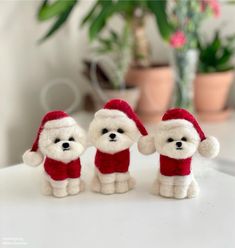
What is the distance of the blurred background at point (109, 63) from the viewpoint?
1.10m

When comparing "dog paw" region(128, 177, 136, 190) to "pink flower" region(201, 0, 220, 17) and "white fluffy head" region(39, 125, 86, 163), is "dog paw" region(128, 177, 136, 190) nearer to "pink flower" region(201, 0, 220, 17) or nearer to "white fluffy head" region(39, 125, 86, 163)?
"white fluffy head" region(39, 125, 86, 163)

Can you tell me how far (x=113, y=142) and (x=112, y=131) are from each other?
0.02 metres

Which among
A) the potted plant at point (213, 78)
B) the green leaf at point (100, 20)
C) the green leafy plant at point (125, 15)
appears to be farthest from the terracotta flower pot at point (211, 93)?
the green leaf at point (100, 20)

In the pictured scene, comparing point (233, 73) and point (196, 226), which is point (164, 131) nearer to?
point (196, 226)

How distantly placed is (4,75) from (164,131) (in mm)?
636

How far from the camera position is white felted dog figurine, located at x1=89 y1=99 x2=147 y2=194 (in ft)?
2.26

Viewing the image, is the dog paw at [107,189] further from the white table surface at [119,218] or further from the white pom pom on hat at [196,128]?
the white pom pom on hat at [196,128]

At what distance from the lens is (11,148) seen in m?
1.22

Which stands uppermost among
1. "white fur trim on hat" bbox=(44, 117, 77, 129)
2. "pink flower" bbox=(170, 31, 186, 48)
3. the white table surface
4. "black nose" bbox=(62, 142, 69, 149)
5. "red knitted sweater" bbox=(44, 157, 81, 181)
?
"pink flower" bbox=(170, 31, 186, 48)

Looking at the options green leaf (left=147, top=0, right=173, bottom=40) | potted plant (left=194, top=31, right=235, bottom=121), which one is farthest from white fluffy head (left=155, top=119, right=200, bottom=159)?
potted plant (left=194, top=31, right=235, bottom=121)

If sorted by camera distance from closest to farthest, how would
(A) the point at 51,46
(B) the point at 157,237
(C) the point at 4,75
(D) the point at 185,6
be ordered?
(B) the point at 157,237 → (D) the point at 185,6 → (C) the point at 4,75 → (A) the point at 51,46

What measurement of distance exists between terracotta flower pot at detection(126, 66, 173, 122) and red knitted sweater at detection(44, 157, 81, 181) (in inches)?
20.0

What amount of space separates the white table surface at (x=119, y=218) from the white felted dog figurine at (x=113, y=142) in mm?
21

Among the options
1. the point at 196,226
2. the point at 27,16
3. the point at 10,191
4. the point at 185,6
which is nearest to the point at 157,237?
the point at 196,226
